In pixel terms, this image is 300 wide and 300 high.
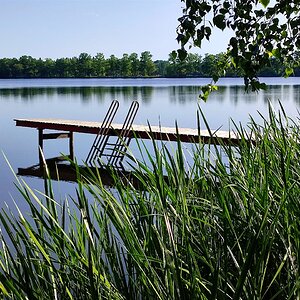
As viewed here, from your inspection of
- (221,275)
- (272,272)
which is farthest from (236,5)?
(221,275)

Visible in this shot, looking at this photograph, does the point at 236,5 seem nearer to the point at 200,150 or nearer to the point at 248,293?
the point at 200,150

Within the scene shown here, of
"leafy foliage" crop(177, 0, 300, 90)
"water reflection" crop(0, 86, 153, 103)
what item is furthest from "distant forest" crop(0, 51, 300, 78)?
"leafy foliage" crop(177, 0, 300, 90)

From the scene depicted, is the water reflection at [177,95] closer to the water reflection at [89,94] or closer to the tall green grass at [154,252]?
the water reflection at [89,94]

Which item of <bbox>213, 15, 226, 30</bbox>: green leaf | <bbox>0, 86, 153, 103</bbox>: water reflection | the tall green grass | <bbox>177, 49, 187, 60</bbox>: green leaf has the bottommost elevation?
<bbox>0, 86, 153, 103</bbox>: water reflection

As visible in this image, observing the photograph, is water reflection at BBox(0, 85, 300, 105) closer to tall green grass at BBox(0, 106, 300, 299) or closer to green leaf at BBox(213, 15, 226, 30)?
green leaf at BBox(213, 15, 226, 30)

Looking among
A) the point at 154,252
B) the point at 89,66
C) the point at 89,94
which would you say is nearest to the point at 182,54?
the point at 154,252

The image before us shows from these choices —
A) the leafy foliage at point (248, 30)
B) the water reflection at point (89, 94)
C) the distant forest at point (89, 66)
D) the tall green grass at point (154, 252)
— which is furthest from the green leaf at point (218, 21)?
the distant forest at point (89, 66)

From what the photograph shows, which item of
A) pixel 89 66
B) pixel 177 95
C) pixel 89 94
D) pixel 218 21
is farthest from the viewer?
pixel 89 66

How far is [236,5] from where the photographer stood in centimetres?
305

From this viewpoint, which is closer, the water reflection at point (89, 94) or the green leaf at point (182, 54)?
the green leaf at point (182, 54)

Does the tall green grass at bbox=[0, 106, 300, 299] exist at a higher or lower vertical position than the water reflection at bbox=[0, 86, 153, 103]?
higher

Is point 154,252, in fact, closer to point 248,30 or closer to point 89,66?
point 248,30

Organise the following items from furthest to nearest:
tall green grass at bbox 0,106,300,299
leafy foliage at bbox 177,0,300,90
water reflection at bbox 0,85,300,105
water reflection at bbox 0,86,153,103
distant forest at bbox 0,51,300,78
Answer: distant forest at bbox 0,51,300,78
water reflection at bbox 0,86,153,103
water reflection at bbox 0,85,300,105
leafy foliage at bbox 177,0,300,90
tall green grass at bbox 0,106,300,299

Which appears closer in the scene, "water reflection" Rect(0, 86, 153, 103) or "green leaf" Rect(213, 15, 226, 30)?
"green leaf" Rect(213, 15, 226, 30)
